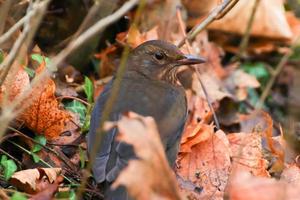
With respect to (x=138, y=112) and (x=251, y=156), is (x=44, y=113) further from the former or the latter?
(x=251, y=156)

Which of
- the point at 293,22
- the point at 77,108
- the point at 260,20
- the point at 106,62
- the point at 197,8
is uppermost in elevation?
the point at 77,108

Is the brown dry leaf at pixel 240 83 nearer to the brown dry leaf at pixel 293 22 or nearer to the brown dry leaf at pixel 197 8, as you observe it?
the brown dry leaf at pixel 197 8

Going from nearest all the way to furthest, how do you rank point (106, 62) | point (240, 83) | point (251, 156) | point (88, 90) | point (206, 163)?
point (206, 163) < point (251, 156) < point (88, 90) < point (106, 62) < point (240, 83)

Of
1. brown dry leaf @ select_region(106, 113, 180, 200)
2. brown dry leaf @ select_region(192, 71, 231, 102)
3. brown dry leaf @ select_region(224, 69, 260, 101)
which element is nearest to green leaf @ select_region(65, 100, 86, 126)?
brown dry leaf @ select_region(192, 71, 231, 102)

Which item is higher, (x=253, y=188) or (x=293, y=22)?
(x=253, y=188)

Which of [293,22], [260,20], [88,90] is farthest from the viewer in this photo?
[293,22]

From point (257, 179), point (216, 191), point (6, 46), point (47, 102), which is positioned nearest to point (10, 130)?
point (47, 102)

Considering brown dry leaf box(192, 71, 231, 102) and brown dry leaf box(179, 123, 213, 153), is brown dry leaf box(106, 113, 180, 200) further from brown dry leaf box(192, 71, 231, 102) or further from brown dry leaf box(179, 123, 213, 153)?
brown dry leaf box(192, 71, 231, 102)

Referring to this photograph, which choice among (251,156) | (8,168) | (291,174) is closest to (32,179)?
(8,168)
